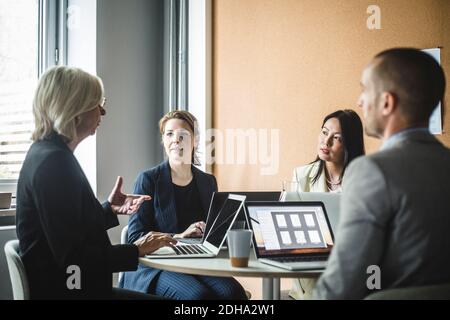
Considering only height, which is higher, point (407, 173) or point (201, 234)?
point (407, 173)

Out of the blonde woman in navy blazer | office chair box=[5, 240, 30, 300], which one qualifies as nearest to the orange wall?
the blonde woman in navy blazer

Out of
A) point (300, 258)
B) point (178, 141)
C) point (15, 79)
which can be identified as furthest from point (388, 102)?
point (15, 79)

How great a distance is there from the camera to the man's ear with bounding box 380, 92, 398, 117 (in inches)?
51.5

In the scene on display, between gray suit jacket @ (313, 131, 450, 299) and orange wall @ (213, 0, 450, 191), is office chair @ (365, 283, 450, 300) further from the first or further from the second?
orange wall @ (213, 0, 450, 191)

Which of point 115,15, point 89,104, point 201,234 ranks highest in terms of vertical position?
point 115,15

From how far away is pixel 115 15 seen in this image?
385cm

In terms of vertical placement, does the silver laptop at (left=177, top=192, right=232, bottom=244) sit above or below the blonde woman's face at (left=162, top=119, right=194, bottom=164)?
below

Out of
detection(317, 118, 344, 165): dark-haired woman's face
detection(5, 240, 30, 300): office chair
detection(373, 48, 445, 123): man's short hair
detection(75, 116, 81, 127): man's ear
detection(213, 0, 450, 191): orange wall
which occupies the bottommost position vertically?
detection(5, 240, 30, 300): office chair

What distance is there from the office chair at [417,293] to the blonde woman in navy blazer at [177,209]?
52.0 inches

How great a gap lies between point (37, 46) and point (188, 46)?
4.05 feet

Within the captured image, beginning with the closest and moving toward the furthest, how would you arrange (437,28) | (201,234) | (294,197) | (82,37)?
(294,197), (201,234), (437,28), (82,37)

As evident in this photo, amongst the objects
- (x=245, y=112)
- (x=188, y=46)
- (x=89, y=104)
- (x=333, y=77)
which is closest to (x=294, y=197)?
(x=89, y=104)

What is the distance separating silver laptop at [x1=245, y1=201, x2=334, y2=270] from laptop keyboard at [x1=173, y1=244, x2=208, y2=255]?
0.90ft

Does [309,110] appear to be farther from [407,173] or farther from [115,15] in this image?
[407,173]
